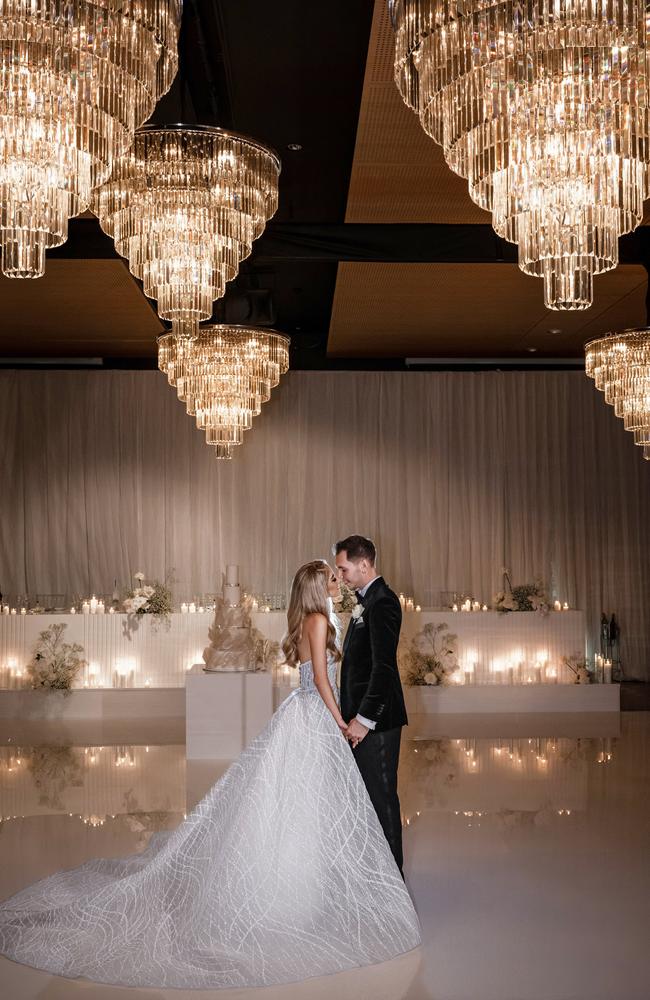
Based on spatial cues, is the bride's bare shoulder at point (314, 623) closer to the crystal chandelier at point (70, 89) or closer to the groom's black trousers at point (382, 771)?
the groom's black trousers at point (382, 771)

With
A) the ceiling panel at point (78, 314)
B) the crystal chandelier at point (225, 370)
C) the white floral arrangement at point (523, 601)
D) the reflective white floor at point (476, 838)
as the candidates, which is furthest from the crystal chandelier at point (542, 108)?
the white floral arrangement at point (523, 601)

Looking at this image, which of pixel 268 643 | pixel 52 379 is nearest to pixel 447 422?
pixel 268 643

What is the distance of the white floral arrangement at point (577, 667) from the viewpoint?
1020cm

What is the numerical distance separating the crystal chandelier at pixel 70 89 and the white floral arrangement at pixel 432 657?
8.18 m

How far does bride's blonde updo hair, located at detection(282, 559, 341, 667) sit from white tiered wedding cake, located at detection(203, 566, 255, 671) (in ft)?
12.5

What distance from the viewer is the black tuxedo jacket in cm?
A: 430

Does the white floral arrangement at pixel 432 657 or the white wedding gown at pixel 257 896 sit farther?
the white floral arrangement at pixel 432 657

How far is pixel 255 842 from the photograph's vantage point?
4.10 m

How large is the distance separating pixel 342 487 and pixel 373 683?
8400mm

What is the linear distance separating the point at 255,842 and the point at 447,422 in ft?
30.1

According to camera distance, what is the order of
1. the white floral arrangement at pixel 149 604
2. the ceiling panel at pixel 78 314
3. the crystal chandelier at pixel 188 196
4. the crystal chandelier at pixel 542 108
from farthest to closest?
the white floral arrangement at pixel 149 604
the ceiling panel at pixel 78 314
the crystal chandelier at pixel 188 196
the crystal chandelier at pixel 542 108

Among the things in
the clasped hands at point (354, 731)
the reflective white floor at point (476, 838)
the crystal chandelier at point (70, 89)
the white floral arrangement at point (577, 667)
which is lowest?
the reflective white floor at point (476, 838)

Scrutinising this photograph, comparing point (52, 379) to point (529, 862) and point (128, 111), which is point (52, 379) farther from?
point (128, 111)

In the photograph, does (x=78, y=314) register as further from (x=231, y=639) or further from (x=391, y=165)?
(x=391, y=165)
